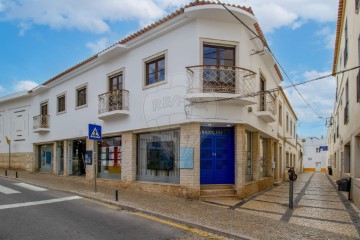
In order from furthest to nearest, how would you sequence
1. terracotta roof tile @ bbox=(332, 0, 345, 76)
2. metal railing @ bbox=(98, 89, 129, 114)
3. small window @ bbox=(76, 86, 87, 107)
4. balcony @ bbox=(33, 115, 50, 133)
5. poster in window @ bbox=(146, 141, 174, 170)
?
balcony @ bbox=(33, 115, 50, 133)
small window @ bbox=(76, 86, 87, 107)
terracotta roof tile @ bbox=(332, 0, 345, 76)
metal railing @ bbox=(98, 89, 129, 114)
poster in window @ bbox=(146, 141, 174, 170)

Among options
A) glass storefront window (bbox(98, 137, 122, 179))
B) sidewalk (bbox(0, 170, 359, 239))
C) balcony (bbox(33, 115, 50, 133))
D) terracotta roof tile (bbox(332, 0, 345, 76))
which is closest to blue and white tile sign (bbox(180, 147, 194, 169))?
sidewalk (bbox(0, 170, 359, 239))

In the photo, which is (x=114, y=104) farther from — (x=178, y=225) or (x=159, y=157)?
(x=178, y=225)

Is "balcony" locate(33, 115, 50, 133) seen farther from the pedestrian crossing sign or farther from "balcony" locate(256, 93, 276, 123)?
"balcony" locate(256, 93, 276, 123)

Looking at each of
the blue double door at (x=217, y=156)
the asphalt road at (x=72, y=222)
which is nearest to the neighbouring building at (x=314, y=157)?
the blue double door at (x=217, y=156)

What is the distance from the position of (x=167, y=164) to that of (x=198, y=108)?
2.76 meters

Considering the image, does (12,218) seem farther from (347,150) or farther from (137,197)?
(347,150)

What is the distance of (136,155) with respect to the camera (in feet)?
41.5

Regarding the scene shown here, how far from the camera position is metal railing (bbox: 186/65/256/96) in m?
10.1

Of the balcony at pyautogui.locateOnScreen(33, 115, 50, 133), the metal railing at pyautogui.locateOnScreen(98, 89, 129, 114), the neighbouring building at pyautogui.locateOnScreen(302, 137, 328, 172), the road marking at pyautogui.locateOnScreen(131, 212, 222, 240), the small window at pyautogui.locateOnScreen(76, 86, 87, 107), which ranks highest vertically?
the small window at pyautogui.locateOnScreen(76, 86, 87, 107)

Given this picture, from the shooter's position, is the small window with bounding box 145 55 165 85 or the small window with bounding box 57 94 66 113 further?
the small window with bounding box 57 94 66 113

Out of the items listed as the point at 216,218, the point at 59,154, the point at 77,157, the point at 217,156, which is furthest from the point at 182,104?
the point at 59,154

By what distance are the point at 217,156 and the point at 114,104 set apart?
5209 mm

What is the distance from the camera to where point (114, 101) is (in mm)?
12906

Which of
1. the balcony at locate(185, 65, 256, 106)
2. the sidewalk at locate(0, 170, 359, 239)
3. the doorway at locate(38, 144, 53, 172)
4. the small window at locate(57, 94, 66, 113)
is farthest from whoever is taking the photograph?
the doorway at locate(38, 144, 53, 172)
